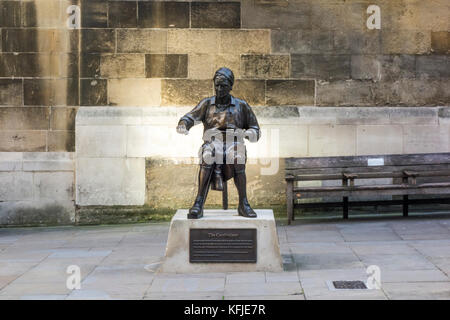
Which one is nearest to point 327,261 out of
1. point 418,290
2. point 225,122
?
point 418,290

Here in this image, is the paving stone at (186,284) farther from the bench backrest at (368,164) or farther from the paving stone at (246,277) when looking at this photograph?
the bench backrest at (368,164)

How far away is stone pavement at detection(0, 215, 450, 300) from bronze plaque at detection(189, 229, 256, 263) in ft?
0.67

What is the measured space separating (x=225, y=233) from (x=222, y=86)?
5.23 ft

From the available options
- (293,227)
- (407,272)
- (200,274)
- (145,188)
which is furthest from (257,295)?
(145,188)

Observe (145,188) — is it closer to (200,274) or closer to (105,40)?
(105,40)

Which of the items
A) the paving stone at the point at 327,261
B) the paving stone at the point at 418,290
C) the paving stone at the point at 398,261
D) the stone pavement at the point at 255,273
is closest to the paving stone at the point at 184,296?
the stone pavement at the point at 255,273

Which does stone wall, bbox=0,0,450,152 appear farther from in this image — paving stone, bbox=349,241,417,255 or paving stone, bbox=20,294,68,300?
paving stone, bbox=20,294,68,300

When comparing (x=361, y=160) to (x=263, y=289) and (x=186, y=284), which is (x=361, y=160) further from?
(x=186, y=284)

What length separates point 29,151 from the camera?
32.6 ft

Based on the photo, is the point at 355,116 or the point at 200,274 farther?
the point at 355,116

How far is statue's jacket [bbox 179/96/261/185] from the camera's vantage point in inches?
257

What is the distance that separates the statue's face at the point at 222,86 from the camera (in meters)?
6.45

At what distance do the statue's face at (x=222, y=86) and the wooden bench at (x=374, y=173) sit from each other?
115 inches
